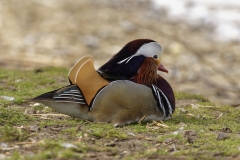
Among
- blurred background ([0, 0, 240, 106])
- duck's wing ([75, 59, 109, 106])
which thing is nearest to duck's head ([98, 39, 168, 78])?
duck's wing ([75, 59, 109, 106])

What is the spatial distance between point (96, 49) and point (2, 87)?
5404mm

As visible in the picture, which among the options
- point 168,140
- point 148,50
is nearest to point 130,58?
point 148,50

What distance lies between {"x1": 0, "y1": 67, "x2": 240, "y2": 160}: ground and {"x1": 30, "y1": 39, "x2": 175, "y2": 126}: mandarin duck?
0.11 meters

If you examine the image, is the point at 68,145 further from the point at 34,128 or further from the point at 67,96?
the point at 67,96

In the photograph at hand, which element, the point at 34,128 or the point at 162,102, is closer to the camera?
the point at 34,128

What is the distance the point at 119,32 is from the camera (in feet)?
41.7

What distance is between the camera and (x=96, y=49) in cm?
1192

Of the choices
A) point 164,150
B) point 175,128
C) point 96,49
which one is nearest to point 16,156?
point 164,150

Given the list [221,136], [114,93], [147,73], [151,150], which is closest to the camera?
[151,150]

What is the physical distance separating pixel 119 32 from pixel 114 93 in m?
8.12

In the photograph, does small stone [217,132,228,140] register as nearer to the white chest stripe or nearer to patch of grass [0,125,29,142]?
the white chest stripe

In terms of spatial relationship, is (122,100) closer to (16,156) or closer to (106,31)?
(16,156)

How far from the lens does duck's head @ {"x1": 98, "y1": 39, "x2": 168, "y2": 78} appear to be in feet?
16.1

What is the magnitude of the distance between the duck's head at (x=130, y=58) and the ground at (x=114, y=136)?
514mm
